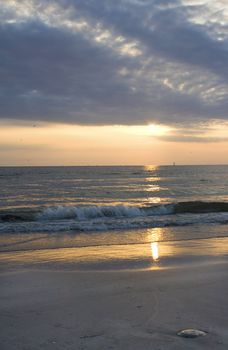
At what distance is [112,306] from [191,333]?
1.47 m

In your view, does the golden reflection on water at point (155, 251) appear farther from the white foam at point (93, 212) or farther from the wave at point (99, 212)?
the white foam at point (93, 212)

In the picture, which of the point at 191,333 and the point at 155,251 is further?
the point at 155,251

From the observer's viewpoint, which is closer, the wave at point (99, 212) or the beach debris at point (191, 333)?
the beach debris at point (191, 333)

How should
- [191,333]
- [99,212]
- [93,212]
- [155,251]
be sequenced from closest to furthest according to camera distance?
1. [191,333]
2. [155,251]
3. [93,212]
4. [99,212]

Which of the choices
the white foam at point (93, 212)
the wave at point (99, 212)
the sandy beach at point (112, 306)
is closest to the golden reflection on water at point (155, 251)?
the sandy beach at point (112, 306)

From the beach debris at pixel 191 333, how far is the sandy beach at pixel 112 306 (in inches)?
3.4

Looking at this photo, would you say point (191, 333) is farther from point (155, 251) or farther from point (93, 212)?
point (93, 212)

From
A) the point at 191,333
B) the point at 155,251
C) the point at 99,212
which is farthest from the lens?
the point at 99,212

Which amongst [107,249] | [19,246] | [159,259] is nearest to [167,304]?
[159,259]

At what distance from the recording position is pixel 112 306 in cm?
596

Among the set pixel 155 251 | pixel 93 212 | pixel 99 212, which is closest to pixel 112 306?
pixel 155 251

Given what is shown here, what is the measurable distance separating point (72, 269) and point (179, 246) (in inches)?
164

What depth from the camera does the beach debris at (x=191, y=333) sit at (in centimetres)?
476

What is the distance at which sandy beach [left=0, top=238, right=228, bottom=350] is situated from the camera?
466cm
